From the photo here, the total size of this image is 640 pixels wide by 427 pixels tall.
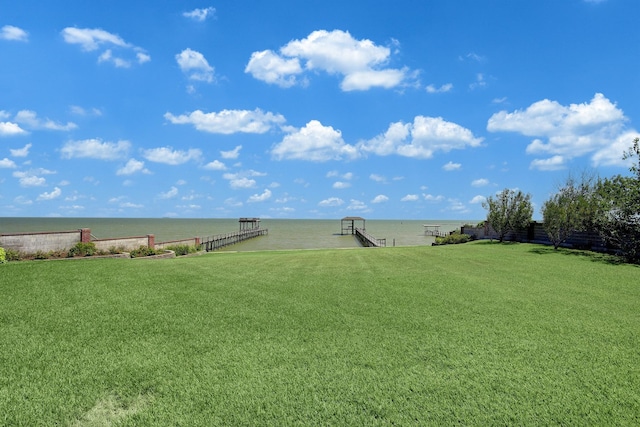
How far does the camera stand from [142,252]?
21.1 metres

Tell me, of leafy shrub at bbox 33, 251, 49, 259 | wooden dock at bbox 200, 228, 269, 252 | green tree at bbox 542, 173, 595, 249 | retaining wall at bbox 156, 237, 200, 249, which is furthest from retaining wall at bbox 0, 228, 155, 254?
green tree at bbox 542, 173, 595, 249

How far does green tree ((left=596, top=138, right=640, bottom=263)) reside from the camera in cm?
1689

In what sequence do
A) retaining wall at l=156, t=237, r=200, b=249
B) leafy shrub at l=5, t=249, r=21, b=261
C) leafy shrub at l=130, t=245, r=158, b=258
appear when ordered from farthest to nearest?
retaining wall at l=156, t=237, r=200, b=249, leafy shrub at l=130, t=245, r=158, b=258, leafy shrub at l=5, t=249, r=21, b=261

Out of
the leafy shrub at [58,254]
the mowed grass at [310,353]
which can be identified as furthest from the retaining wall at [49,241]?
the mowed grass at [310,353]

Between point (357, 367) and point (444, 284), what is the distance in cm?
604

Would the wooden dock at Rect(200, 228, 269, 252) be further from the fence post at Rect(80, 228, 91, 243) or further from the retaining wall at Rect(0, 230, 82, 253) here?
the retaining wall at Rect(0, 230, 82, 253)

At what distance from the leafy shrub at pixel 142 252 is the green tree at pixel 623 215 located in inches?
1045

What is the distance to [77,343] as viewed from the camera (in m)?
5.32

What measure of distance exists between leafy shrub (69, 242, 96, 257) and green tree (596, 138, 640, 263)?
28.0 m

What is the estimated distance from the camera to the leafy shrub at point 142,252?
20.5 meters

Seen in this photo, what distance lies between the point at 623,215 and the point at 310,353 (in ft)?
67.4

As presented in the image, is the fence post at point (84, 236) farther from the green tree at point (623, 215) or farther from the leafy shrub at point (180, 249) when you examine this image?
the green tree at point (623, 215)

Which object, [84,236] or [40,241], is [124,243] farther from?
[40,241]

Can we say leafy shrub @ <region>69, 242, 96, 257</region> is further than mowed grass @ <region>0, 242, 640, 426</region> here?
Yes
